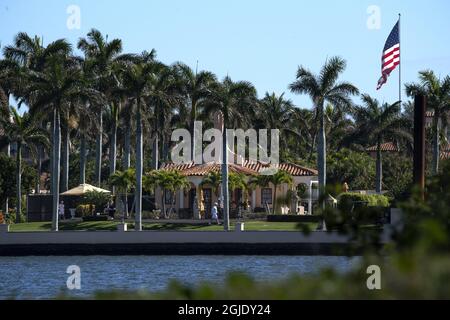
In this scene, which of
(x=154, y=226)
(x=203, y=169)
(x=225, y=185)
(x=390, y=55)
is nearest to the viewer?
(x=225, y=185)

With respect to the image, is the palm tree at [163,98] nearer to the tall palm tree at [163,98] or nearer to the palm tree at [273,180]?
the tall palm tree at [163,98]

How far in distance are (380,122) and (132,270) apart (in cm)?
3152

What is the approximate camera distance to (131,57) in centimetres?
7906

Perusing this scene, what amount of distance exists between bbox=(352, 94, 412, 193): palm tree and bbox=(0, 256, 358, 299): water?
23592 mm

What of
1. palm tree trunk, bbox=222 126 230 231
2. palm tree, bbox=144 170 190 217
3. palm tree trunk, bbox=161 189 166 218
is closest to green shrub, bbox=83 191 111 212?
palm tree, bbox=144 170 190 217

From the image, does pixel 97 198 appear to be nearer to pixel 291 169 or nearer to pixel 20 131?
pixel 20 131

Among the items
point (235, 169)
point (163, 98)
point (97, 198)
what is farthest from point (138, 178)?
point (235, 169)

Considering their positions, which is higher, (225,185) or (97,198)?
(225,185)

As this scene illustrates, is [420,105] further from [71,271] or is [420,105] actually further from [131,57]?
[131,57]

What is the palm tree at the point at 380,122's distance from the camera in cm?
7119

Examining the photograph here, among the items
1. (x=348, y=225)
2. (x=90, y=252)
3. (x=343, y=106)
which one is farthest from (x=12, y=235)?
(x=348, y=225)

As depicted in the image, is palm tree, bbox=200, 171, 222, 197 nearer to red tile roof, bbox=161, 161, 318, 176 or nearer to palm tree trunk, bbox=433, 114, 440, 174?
red tile roof, bbox=161, 161, 318, 176

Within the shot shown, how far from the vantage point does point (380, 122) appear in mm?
71500

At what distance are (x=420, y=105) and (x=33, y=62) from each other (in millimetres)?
44406
